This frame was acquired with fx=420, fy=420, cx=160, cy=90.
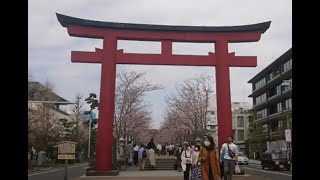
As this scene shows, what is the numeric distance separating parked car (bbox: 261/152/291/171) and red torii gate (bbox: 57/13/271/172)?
1175cm

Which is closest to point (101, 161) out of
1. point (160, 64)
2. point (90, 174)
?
point (90, 174)

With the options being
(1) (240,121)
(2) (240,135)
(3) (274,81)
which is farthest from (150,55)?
(1) (240,121)

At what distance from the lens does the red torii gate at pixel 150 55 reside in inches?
776

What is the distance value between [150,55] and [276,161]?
15127mm

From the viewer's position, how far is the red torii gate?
19.7 metres

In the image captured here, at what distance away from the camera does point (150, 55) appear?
65.8 ft

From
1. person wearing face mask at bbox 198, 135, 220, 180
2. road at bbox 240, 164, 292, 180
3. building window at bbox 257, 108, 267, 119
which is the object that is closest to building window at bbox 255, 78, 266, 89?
building window at bbox 257, 108, 267, 119

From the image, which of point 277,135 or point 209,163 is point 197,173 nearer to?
point 209,163

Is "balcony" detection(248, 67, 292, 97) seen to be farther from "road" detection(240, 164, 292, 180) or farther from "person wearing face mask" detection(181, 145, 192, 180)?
"person wearing face mask" detection(181, 145, 192, 180)

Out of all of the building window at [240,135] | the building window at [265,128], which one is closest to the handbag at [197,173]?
the building window at [265,128]
